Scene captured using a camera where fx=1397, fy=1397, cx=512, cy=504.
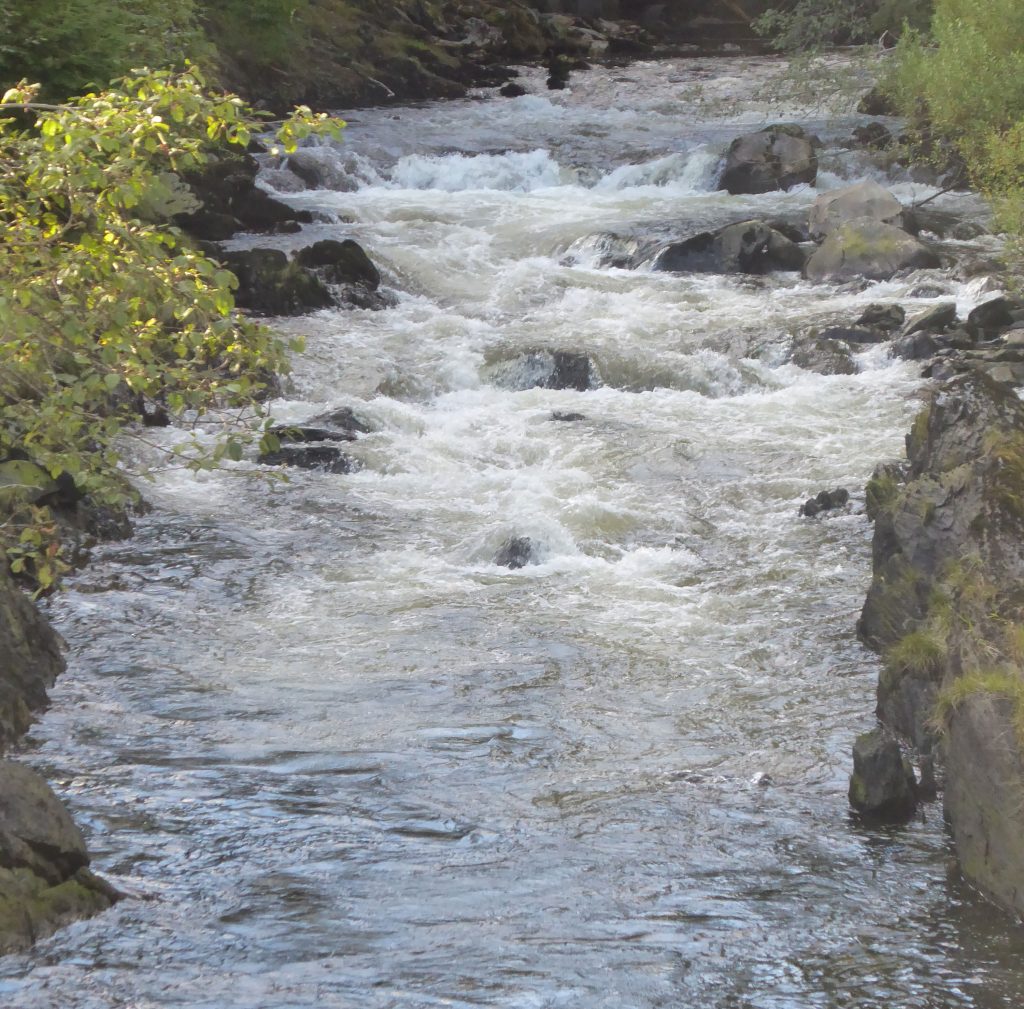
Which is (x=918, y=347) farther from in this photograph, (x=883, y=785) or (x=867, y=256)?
(x=883, y=785)

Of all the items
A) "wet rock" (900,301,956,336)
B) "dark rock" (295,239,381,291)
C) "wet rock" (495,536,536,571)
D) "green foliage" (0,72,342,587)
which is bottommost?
"wet rock" (495,536,536,571)

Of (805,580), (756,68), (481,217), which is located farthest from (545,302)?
(756,68)

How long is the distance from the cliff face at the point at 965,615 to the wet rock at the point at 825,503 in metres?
1.37

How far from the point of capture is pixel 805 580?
435 inches

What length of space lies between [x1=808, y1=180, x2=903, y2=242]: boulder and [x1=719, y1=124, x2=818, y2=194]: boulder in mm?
2998

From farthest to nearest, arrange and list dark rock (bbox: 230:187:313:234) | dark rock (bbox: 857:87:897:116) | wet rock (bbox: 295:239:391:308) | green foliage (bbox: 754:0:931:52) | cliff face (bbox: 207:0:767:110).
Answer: cliff face (bbox: 207:0:767:110), dark rock (bbox: 857:87:897:116), green foliage (bbox: 754:0:931:52), dark rock (bbox: 230:187:313:234), wet rock (bbox: 295:239:391:308)

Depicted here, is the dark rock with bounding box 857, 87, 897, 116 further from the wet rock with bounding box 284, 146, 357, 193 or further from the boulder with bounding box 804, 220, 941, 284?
the wet rock with bounding box 284, 146, 357, 193

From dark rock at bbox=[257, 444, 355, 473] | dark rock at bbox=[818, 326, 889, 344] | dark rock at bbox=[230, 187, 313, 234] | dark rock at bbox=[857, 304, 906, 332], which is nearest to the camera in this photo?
dark rock at bbox=[257, 444, 355, 473]

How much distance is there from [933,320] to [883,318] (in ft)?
2.49

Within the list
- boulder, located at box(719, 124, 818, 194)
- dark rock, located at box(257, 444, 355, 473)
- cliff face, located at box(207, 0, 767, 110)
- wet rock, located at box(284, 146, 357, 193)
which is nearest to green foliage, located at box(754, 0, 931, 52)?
boulder, located at box(719, 124, 818, 194)

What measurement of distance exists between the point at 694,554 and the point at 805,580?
1045 mm

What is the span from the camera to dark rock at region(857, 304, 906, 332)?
17.3m

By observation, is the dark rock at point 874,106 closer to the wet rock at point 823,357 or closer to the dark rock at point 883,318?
the dark rock at point 883,318

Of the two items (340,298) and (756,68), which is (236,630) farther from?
(756,68)
